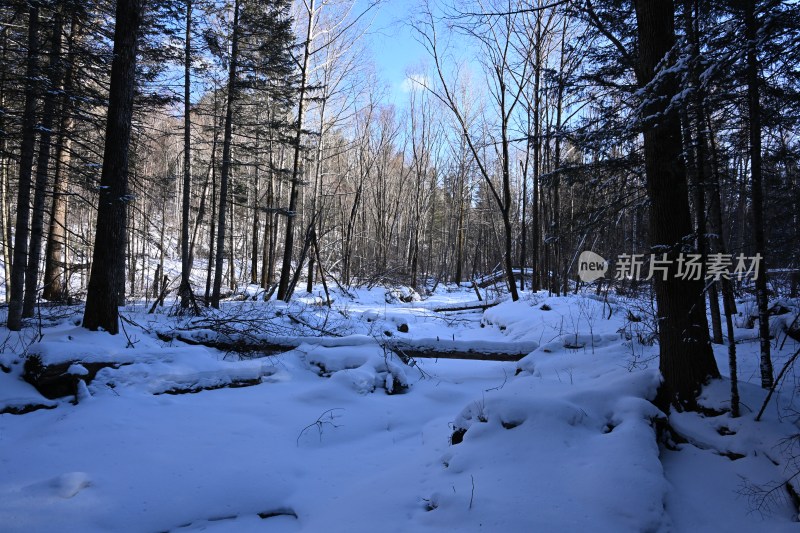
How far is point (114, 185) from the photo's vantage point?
239 inches

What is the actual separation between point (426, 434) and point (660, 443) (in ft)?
7.02

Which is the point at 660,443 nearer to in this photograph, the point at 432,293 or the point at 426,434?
the point at 426,434

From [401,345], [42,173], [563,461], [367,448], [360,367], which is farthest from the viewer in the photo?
[42,173]

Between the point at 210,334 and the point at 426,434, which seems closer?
the point at 426,434

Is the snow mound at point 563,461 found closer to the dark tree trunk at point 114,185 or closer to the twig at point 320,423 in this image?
the twig at point 320,423

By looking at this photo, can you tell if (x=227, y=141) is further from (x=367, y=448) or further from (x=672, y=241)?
(x=672, y=241)

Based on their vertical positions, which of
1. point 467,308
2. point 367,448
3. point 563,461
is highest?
point 467,308

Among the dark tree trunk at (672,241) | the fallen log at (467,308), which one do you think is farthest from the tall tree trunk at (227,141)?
the dark tree trunk at (672,241)

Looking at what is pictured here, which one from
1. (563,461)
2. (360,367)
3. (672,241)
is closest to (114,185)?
(360,367)

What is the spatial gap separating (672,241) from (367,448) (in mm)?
3717

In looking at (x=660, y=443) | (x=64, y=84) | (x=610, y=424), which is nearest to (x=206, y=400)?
(x=610, y=424)

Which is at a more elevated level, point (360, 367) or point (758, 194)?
point (758, 194)

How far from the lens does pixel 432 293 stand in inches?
833

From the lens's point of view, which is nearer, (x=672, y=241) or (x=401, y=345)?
(x=672, y=241)
